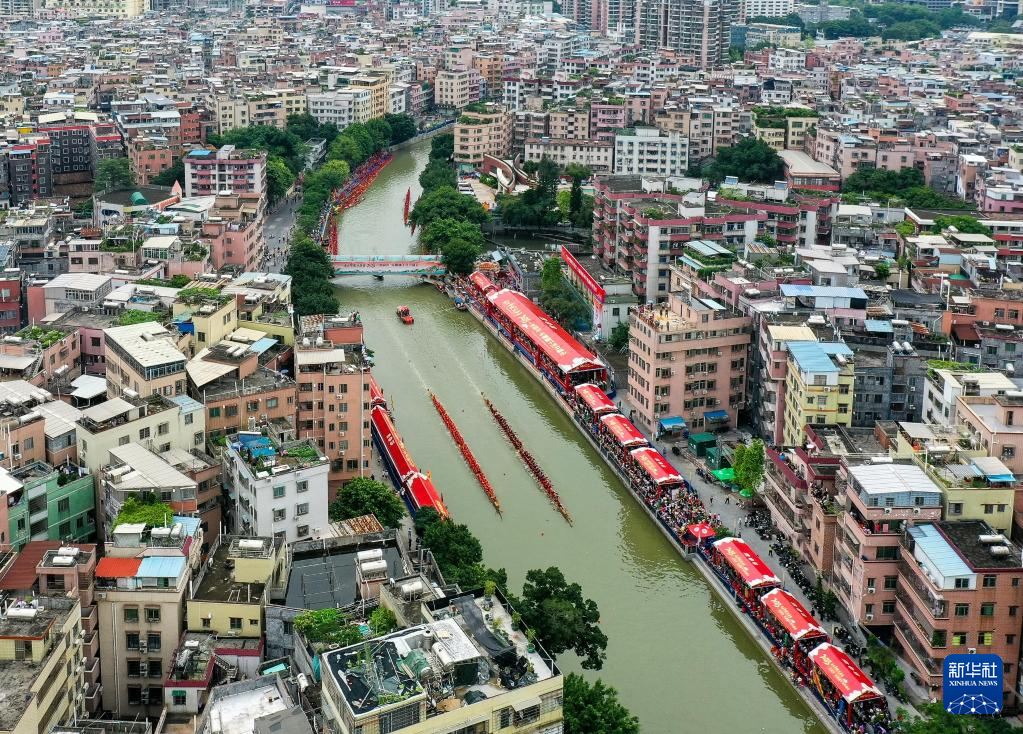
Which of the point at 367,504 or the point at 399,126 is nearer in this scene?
the point at 367,504

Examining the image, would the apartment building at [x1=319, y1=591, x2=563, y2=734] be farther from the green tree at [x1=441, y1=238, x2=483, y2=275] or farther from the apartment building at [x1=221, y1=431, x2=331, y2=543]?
the green tree at [x1=441, y1=238, x2=483, y2=275]

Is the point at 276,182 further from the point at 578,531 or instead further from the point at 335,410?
the point at 578,531

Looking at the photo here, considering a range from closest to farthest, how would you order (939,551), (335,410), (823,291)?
(939,551)
(335,410)
(823,291)

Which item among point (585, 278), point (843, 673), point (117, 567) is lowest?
point (843, 673)

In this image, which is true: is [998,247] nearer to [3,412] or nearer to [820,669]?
[820,669]

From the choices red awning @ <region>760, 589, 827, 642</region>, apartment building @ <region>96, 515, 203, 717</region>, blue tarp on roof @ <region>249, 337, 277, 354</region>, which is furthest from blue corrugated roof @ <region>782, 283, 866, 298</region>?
apartment building @ <region>96, 515, 203, 717</region>

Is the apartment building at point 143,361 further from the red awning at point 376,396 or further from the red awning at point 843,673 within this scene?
the red awning at point 843,673

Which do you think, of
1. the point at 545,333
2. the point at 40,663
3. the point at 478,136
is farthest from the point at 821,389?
the point at 478,136

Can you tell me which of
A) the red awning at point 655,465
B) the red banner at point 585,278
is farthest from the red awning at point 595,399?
the red banner at point 585,278
